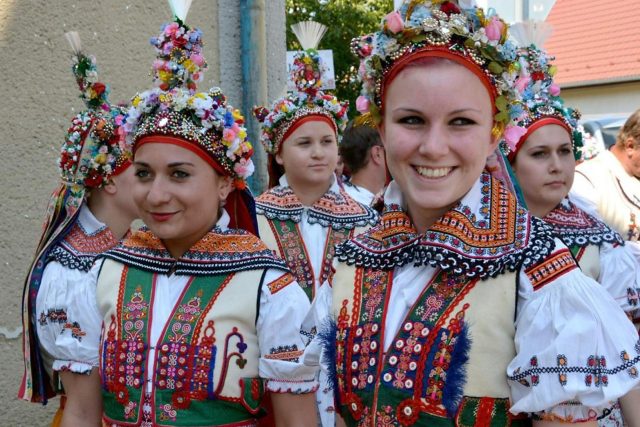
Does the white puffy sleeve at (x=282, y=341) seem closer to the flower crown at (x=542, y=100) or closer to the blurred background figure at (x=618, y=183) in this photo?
the flower crown at (x=542, y=100)

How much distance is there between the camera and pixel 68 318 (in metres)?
3.10

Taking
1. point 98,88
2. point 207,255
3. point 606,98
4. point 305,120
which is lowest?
point 207,255

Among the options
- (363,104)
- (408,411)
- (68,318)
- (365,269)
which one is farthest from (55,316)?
(408,411)

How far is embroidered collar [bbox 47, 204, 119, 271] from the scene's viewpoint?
136 inches

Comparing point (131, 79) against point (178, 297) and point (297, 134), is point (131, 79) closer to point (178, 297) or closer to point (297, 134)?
point (297, 134)

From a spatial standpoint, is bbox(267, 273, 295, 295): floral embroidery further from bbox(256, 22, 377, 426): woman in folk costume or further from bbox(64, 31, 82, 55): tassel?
bbox(64, 31, 82, 55): tassel

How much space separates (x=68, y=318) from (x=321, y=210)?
1931 mm

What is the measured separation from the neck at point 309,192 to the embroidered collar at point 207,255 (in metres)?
1.83

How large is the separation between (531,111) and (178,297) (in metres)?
1.98

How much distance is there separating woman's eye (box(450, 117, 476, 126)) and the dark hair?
4042 millimetres

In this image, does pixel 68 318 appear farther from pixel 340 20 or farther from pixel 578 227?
pixel 340 20

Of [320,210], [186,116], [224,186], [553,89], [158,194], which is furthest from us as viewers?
[320,210]

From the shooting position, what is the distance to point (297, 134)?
16.0 feet

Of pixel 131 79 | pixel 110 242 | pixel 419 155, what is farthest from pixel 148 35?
pixel 419 155
